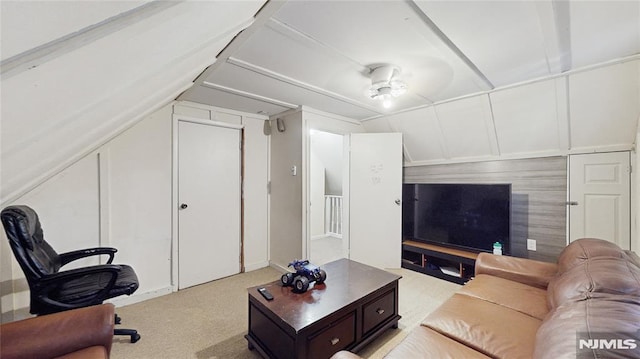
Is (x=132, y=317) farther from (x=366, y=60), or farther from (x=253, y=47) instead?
(x=366, y=60)

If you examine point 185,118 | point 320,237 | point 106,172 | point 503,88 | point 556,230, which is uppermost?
point 503,88

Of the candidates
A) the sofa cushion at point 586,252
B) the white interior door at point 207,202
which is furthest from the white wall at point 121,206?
the sofa cushion at point 586,252

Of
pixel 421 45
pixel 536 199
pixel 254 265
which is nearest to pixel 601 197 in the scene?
pixel 536 199

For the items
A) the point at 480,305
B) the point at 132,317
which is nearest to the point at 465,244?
the point at 480,305

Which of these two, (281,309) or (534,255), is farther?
(534,255)

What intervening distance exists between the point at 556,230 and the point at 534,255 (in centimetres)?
38

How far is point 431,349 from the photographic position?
4.18 feet

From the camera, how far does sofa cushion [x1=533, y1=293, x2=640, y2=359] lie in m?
0.76

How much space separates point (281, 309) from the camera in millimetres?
1643

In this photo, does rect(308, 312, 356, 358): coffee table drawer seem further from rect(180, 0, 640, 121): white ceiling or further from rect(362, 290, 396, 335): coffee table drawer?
rect(180, 0, 640, 121): white ceiling

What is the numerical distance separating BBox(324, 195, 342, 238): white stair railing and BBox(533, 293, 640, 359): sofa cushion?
478 cm

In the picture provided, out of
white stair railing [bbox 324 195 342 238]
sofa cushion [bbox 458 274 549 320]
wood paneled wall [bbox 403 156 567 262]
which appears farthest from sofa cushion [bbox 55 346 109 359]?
white stair railing [bbox 324 195 342 238]

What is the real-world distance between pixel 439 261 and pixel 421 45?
9.06 ft

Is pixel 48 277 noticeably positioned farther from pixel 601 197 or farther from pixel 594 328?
pixel 601 197
